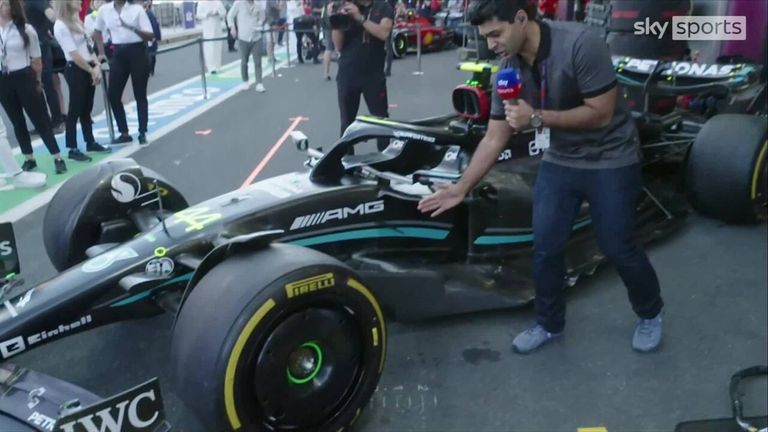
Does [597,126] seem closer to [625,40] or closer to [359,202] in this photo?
[359,202]

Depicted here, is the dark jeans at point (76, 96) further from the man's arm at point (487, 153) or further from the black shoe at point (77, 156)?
the man's arm at point (487, 153)

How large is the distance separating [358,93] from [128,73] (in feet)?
10.9

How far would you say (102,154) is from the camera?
23.9 feet

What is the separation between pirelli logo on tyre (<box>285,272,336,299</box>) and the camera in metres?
2.33

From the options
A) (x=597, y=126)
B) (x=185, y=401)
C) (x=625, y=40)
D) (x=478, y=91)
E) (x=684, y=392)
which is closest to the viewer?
(x=185, y=401)

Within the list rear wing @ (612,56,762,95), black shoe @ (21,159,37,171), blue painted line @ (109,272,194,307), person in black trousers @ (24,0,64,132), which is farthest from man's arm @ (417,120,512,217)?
person in black trousers @ (24,0,64,132)

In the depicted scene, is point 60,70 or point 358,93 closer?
point 358,93

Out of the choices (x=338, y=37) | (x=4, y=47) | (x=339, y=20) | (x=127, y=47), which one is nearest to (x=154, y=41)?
(x=127, y=47)

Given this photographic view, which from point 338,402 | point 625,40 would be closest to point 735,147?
point 625,40

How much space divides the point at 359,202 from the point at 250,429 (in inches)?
51.2

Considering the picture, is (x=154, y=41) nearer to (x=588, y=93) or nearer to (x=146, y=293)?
(x=146, y=293)

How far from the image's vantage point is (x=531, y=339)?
3.29m

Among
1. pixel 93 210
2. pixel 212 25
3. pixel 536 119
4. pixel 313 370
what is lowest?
pixel 313 370

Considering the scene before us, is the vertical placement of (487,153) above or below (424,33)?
above
